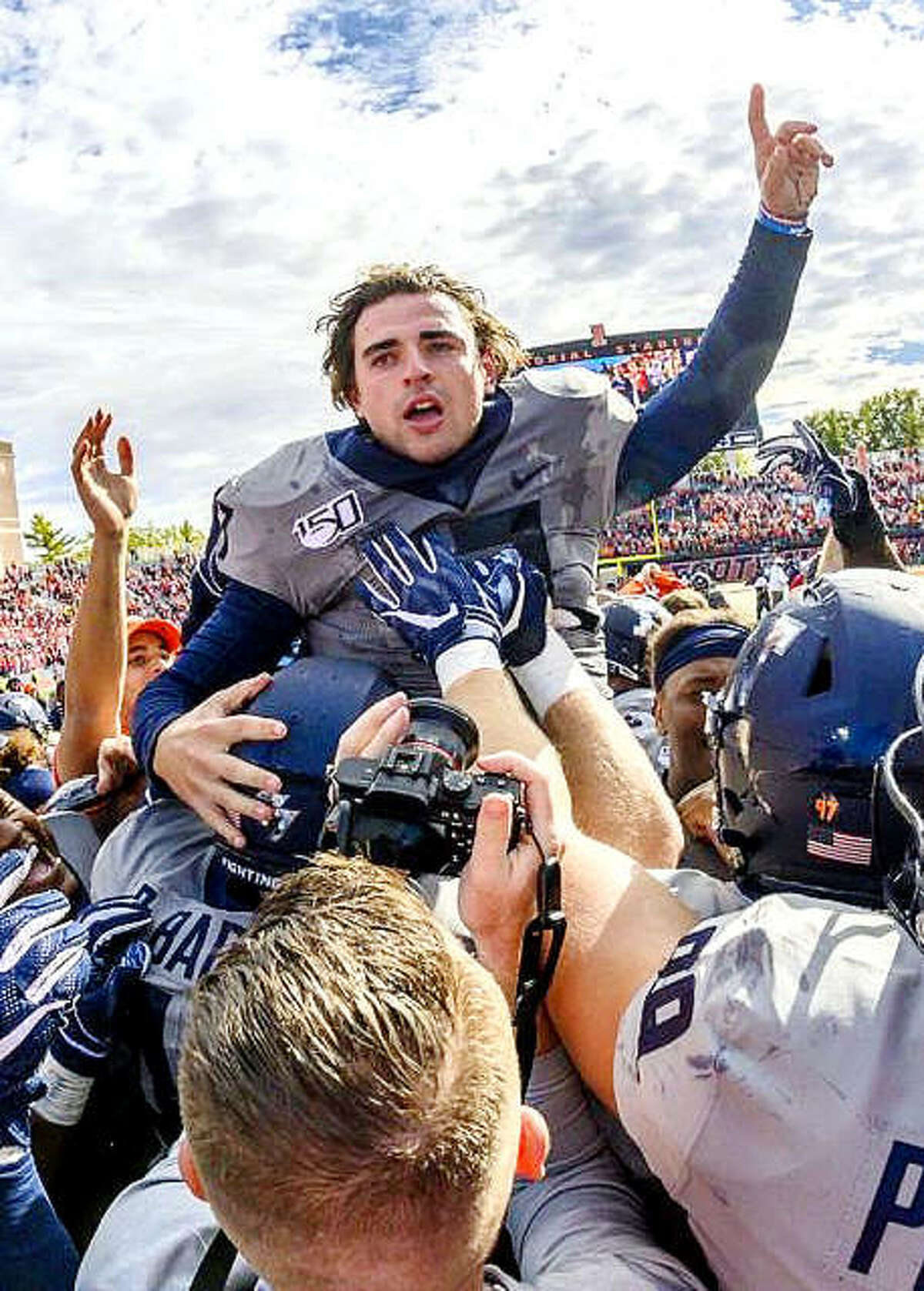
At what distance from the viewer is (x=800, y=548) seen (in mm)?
36906

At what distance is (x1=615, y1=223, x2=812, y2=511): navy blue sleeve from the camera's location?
2.36m

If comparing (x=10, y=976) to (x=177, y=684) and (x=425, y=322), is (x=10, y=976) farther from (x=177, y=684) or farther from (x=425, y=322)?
(x=425, y=322)

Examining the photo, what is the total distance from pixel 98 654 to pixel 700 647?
1.75 meters

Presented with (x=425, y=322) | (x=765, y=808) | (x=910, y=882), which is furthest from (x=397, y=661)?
(x=910, y=882)

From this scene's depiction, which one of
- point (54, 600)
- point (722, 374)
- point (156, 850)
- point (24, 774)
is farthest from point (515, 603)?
point (54, 600)

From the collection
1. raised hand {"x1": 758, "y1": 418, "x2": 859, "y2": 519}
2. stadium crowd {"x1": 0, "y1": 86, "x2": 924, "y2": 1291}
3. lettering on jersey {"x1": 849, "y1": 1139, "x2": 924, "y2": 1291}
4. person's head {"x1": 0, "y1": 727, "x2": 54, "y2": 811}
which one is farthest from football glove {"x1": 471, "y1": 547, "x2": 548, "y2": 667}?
person's head {"x1": 0, "y1": 727, "x2": 54, "y2": 811}

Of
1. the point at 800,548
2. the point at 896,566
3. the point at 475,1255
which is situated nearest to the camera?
the point at 475,1255

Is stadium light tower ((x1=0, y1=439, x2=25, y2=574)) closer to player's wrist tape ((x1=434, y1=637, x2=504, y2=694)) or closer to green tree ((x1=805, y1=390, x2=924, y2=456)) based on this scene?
green tree ((x1=805, y1=390, x2=924, y2=456))

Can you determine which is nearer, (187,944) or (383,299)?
(187,944)

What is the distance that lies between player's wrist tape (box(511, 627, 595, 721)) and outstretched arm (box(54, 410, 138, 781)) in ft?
5.64

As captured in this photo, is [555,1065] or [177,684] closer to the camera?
[555,1065]

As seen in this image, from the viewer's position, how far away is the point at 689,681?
3.19 meters

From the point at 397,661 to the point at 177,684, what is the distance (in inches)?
17.9

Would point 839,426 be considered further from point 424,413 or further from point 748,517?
point 424,413
